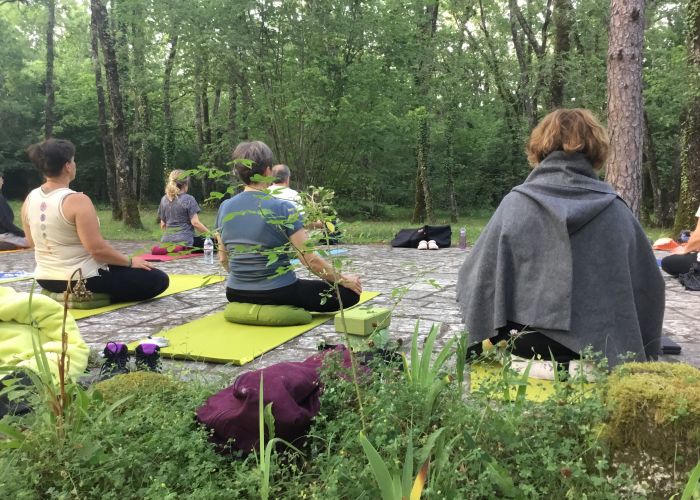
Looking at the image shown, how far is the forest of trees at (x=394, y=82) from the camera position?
13109mm

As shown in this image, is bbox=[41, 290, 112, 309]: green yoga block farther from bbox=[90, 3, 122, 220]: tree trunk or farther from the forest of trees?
bbox=[90, 3, 122, 220]: tree trunk

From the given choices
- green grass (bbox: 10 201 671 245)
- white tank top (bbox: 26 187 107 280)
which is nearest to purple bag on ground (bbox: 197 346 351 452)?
green grass (bbox: 10 201 671 245)

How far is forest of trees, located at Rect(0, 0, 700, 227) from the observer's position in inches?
516

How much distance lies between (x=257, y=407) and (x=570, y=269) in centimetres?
181

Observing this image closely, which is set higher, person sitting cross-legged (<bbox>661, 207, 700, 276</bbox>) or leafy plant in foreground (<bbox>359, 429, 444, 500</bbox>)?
leafy plant in foreground (<bbox>359, 429, 444, 500</bbox>)

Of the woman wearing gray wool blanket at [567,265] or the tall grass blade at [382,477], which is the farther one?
the woman wearing gray wool blanket at [567,265]

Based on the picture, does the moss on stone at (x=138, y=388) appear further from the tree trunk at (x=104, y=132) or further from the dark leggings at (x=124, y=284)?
the tree trunk at (x=104, y=132)

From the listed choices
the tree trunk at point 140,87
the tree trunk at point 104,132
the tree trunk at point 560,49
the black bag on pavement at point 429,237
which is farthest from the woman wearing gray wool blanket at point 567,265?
the tree trunk at point 104,132

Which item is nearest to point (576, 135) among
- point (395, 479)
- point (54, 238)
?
point (395, 479)

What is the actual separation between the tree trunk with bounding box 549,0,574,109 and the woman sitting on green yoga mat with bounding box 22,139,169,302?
1366 cm

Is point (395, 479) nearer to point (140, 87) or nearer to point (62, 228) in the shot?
point (62, 228)

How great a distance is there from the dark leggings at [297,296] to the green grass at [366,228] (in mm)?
534

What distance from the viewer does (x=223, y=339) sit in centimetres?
451

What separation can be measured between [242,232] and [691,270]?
5.32m
